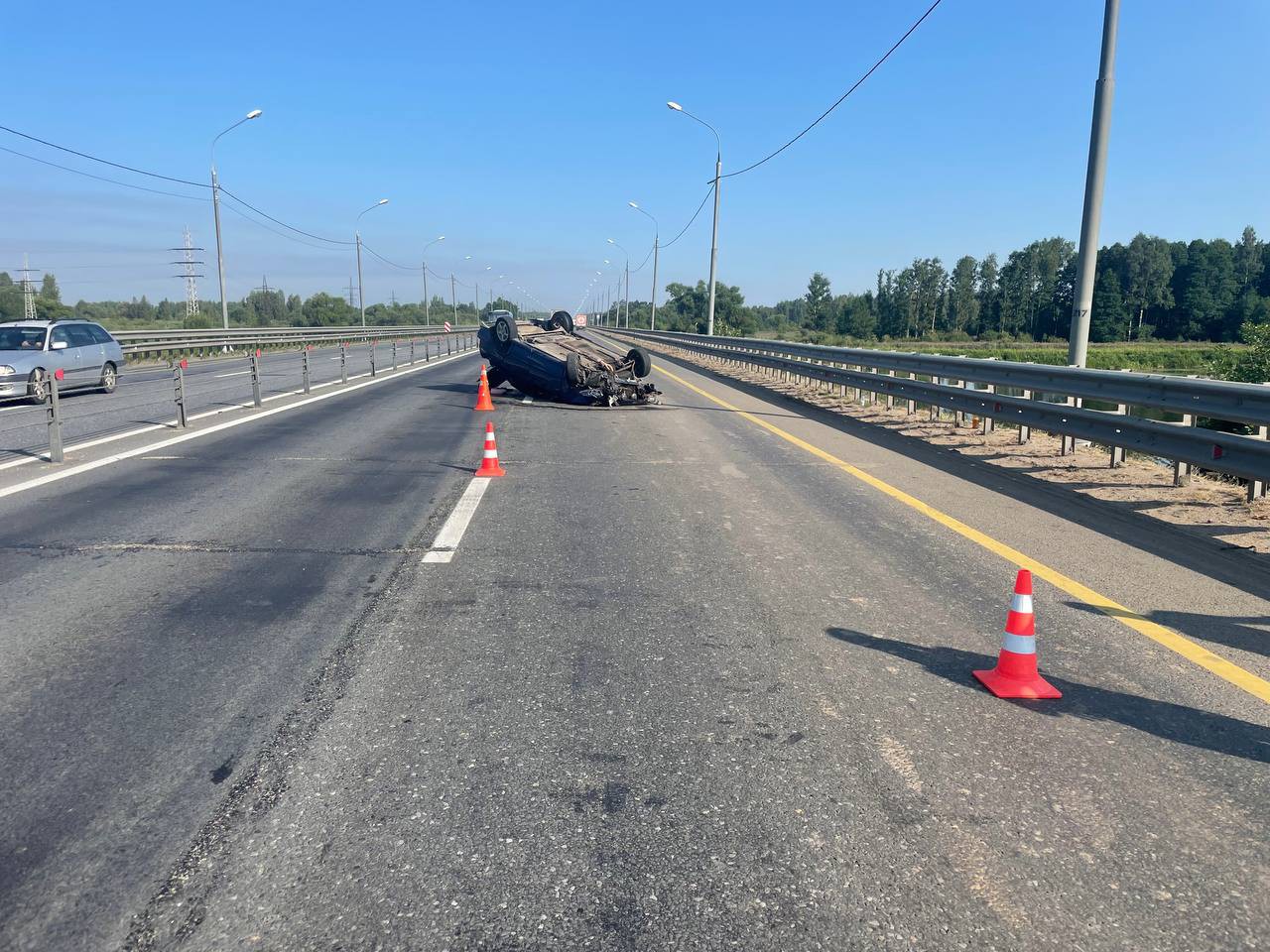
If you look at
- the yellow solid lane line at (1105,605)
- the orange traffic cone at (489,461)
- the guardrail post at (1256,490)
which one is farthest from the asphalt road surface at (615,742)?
the orange traffic cone at (489,461)

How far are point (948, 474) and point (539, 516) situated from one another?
16.5ft

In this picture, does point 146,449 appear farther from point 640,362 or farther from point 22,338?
point 22,338

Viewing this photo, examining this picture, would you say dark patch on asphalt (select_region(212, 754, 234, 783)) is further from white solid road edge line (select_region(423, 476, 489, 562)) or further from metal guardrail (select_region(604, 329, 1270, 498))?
metal guardrail (select_region(604, 329, 1270, 498))

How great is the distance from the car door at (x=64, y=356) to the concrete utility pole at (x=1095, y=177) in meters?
18.4

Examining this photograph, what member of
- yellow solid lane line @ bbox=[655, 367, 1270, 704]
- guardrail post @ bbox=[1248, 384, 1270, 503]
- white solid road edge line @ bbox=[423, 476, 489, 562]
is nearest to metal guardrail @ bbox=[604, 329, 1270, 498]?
guardrail post @ bbox=[1248, 384, 1270, 503]

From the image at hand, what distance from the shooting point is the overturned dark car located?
17.4 metres

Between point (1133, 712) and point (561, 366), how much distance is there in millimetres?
14340

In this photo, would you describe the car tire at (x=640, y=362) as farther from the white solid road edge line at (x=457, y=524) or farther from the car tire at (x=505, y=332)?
the white solid road edge line at (x=457, y=524)

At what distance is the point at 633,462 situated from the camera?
10703 millimetres

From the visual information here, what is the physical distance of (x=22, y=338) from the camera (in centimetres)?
1816

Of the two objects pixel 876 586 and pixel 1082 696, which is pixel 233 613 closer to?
pixel 876 586

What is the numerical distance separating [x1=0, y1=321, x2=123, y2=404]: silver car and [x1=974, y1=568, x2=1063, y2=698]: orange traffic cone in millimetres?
17443

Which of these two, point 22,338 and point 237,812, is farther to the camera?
point 22,338

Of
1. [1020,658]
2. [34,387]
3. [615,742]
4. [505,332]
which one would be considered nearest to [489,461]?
[615,742]
